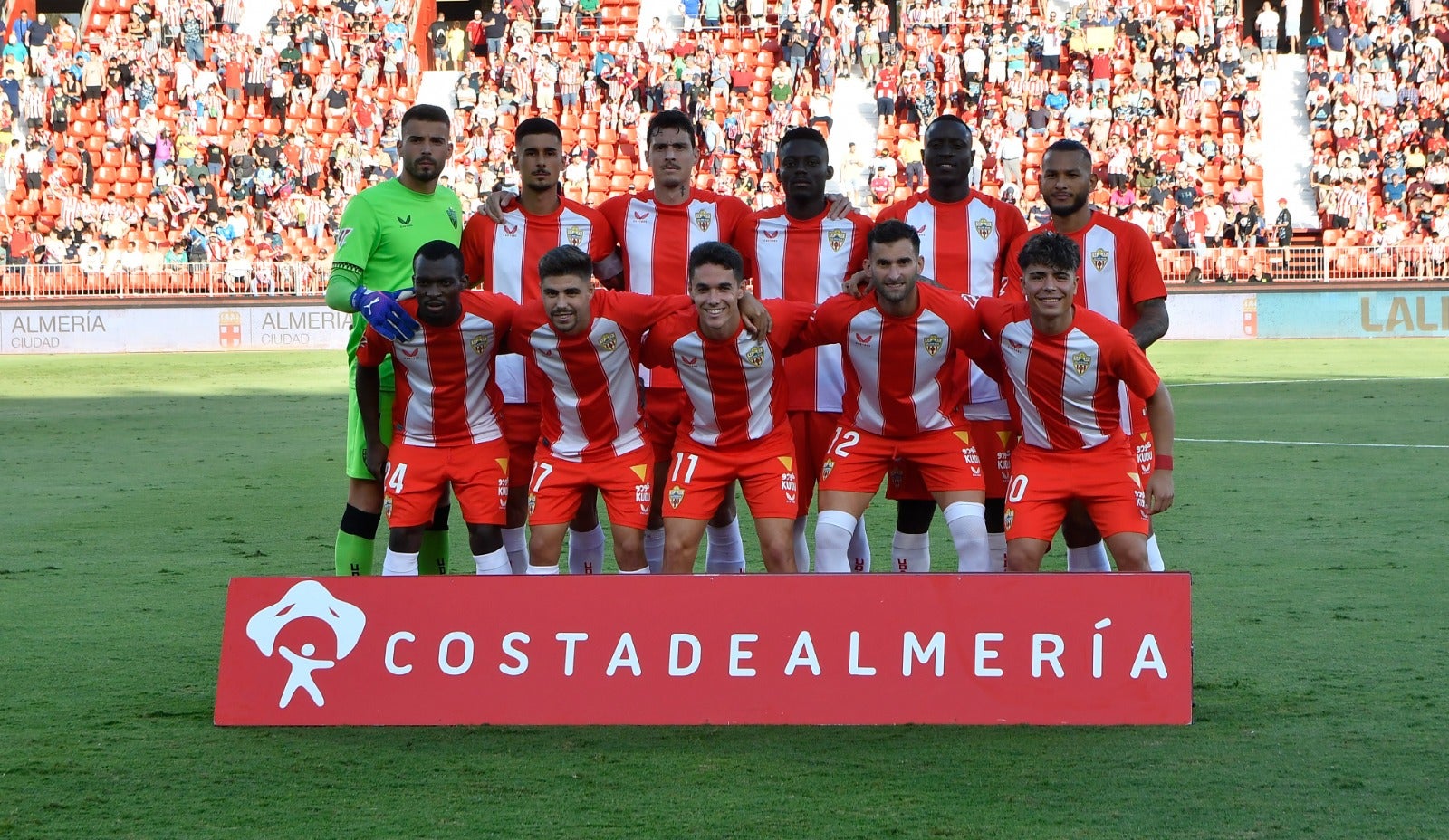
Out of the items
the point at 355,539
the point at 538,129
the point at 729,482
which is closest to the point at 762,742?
the point at 729,482

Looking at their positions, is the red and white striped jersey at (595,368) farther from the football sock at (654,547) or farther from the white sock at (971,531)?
the white sock at (971,531)

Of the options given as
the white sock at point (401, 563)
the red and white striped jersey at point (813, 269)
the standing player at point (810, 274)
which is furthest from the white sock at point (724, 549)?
the white sock at point (401, 563)

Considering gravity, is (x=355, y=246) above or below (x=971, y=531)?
above

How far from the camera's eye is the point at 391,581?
4.84 m

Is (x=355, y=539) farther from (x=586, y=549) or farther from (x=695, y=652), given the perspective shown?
(x=695, y=652)

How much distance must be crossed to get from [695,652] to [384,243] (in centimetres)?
233

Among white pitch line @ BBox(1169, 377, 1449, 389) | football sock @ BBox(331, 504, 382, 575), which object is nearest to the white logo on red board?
football sock @ BBox(331, 504, 382, 575)

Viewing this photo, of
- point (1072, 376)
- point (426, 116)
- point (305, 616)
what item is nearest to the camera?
point (305, 616)

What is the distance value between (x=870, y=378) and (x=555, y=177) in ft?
4.79

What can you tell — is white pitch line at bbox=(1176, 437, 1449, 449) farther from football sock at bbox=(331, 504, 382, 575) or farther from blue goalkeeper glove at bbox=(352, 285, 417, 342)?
blue goalkeeper glove at bbox=(352, 285, 417, 342)

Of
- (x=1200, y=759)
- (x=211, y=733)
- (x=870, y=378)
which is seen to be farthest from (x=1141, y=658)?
(x=211, y=733)

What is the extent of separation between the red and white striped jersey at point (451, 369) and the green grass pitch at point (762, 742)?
3.82 ft

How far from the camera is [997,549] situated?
6.49 m

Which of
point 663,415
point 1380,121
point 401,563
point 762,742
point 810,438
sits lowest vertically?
point 762,742
